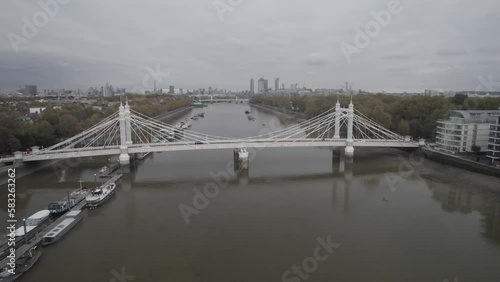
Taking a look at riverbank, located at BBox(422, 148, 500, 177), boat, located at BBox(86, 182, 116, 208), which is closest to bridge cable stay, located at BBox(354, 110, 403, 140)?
riverbank, located at BBox(422, 148, 500, 177)

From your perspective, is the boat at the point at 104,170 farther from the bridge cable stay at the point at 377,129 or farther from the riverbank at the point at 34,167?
the bridge cable stay at the point at 377,129

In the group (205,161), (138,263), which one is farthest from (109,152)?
(138,263)

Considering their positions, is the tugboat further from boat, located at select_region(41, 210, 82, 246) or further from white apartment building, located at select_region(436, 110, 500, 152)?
white apartment building, located at select_region(436, 110, 500, 152)

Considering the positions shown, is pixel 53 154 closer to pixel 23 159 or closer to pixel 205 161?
pixel 23 159

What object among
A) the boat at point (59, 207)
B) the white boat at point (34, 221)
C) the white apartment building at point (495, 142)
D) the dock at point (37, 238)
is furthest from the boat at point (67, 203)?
the white apartment building at point (495, 142)

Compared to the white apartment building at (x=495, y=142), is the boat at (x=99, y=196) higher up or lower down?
lower down

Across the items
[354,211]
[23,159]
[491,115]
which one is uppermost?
[491,115]
